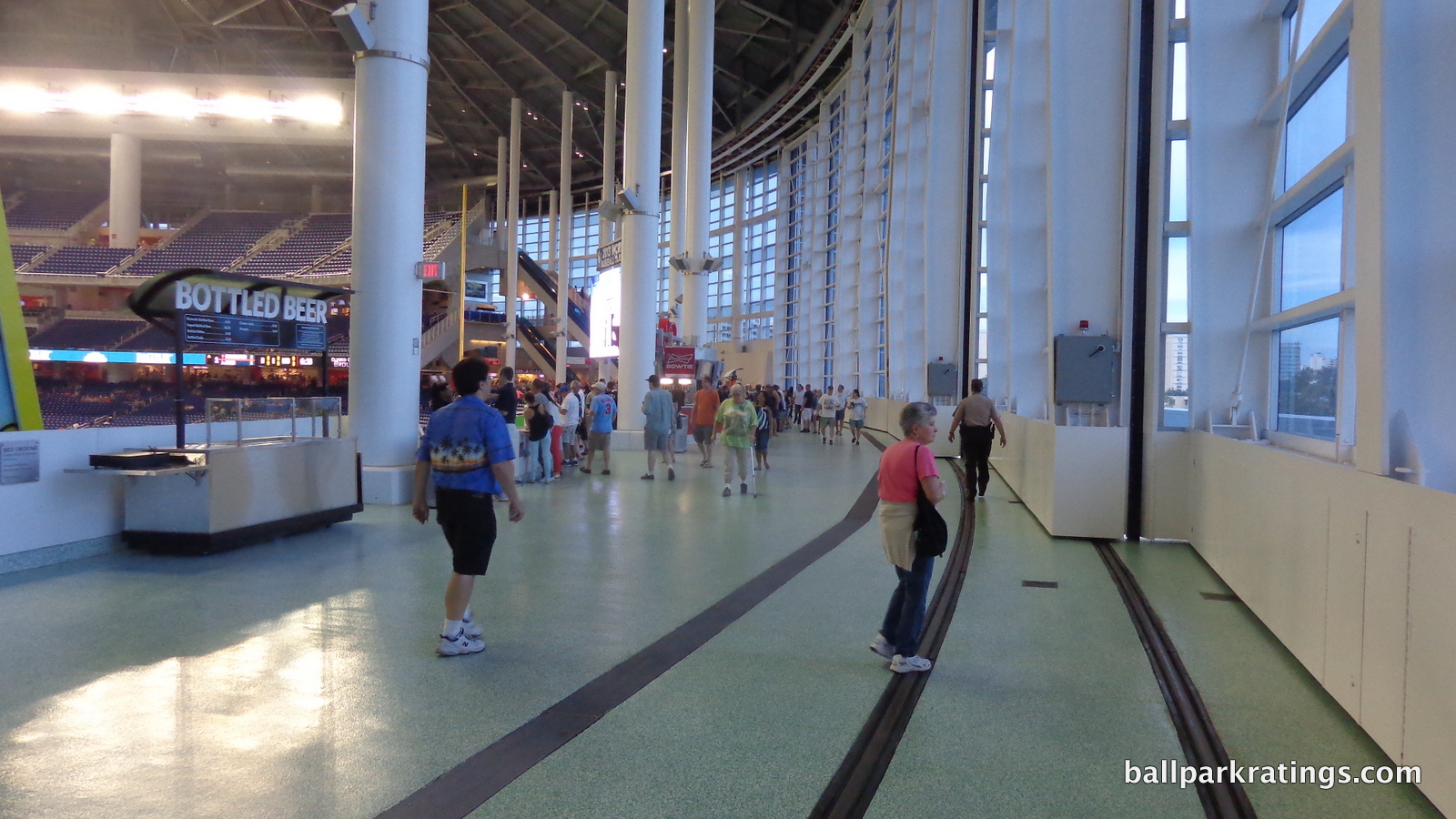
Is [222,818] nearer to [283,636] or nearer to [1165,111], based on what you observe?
[283,636]

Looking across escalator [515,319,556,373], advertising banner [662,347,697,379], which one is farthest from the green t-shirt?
escalator [515,319,556,373]

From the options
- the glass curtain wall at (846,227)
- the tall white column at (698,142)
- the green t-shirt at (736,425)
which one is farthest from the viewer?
the glass curtain wall at (846,227)

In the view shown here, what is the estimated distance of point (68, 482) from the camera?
6.73 meters

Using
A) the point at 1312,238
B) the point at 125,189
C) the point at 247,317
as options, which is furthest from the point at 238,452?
the point at 125,189

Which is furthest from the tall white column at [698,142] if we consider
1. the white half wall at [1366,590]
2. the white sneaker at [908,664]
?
the white sneaker at [908,664]

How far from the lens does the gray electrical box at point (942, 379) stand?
1773cm

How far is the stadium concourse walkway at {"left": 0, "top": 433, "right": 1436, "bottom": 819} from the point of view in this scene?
2.99m

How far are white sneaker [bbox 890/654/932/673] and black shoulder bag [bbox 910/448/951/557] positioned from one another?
51 centimetres

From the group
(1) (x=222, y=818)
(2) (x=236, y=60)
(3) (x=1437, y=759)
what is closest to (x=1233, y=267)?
(3) (x=1437, y=759)

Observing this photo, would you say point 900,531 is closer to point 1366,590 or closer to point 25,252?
point 1366,590

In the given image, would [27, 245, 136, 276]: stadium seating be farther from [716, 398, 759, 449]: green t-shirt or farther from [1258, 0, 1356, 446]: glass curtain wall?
[1258, 0, 1356, 446]: glass curtain wall

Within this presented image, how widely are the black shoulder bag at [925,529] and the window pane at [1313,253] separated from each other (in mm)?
3348

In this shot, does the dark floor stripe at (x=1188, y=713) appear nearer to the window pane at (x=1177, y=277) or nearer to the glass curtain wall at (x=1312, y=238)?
the glass curtain wall at (x=1312, y=238)

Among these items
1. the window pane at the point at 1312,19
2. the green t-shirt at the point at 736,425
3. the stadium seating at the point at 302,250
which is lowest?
the green t-shirt at the point at 736,425
